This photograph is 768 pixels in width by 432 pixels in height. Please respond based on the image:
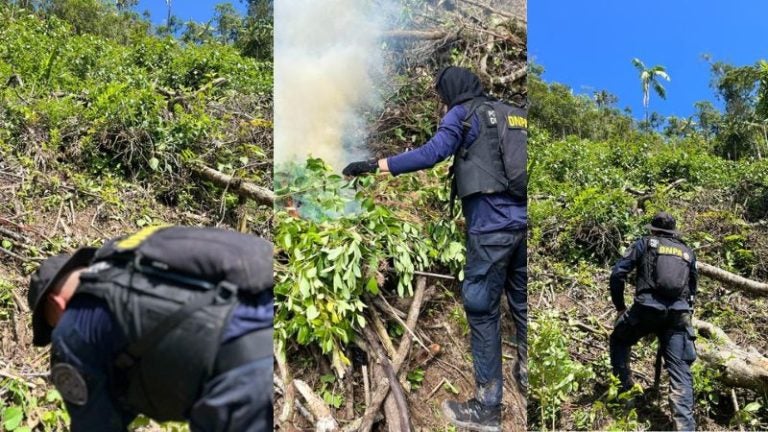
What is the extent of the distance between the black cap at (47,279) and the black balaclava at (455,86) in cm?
126

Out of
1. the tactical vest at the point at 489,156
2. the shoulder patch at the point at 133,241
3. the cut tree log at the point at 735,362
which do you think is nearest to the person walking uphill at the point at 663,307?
the cut tree log at the point at 735,362

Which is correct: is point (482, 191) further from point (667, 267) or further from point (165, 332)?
point (667, 267)

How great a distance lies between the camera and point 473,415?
2.22 m

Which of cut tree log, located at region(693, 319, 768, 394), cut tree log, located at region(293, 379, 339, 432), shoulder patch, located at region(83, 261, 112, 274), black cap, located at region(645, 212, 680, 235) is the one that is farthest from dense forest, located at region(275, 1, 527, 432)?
cut tree log, located at region(693, 319, 768, 394)

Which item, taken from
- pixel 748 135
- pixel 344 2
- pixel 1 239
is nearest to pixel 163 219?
pixel 1 239

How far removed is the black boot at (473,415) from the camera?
219 centimetres

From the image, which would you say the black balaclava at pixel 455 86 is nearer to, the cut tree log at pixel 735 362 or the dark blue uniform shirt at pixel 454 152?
the dark blue uniform shirt at pixel 454 152

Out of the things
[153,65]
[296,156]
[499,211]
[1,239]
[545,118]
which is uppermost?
[153,65]

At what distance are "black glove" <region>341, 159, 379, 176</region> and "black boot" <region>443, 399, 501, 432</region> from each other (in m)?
0.86

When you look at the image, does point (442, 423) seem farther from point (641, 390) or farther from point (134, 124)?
point (134, 124)

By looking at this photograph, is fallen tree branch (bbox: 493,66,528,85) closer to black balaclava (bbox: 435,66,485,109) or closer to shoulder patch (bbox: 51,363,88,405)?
black balaclava (bbox: 435,66,485,109)

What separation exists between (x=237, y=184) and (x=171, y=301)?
1.71 m

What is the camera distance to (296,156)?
87.6 inches

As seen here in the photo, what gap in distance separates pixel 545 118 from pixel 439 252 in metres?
2.44
